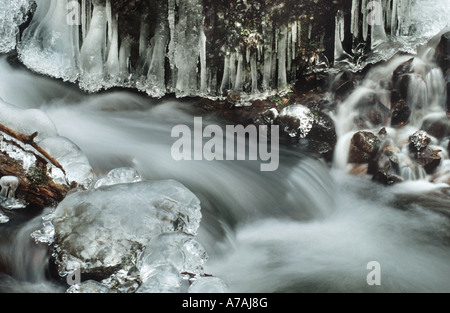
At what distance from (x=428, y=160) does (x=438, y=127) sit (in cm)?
51

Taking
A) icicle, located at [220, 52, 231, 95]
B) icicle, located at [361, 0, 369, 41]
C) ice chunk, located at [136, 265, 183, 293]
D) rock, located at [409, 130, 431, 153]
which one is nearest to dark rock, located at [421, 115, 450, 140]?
rock, located at [409, 130, 431, 153]

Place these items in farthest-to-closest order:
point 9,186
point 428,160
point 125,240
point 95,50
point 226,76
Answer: point 226,76
point 95,50
point 428,160
point 9,186
point 125,240

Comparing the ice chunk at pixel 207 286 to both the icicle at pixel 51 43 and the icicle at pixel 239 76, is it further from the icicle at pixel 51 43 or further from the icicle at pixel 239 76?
the icicle at pixel 51 43

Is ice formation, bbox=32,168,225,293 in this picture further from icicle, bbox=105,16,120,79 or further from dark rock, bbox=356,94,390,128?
dark rock, bbox=356,94,390,128

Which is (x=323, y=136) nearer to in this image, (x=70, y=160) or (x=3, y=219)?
(x=70, y=160)

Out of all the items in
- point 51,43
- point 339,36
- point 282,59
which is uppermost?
point 339,36

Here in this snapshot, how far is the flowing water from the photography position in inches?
118

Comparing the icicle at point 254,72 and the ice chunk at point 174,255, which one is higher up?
the icicle at point 254,72

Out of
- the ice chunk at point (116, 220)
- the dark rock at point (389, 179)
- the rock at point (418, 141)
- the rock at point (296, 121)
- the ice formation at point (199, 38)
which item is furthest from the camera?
the rock at point (296, 121)

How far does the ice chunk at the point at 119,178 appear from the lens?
3604mm

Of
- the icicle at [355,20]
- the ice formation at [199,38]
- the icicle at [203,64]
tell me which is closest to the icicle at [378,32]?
the ice formation at [199,38]

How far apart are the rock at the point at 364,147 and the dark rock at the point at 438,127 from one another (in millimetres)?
646

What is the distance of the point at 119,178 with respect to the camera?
364 centimetres

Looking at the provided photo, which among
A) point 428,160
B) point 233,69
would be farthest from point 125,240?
point 428,160
